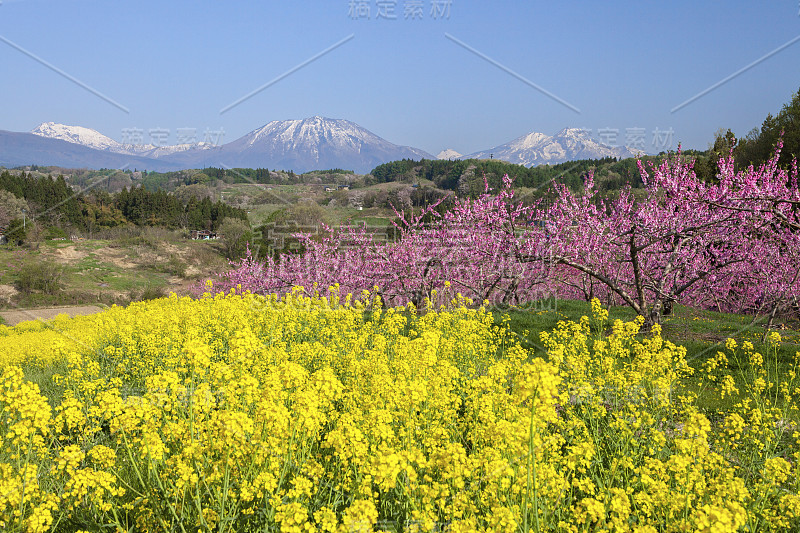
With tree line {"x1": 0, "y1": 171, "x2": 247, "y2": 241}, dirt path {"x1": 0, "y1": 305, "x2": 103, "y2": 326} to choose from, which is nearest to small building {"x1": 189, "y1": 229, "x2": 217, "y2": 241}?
tree line {"x1": 0, "y1": 171, "x2": 247, "y2": 241}

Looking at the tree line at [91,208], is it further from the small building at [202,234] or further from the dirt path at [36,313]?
the dirt path at [36,313]

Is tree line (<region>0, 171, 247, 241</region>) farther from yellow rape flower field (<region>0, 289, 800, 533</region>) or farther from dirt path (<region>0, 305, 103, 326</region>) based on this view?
yellow rape flower field (<region>0, 289, 800, 533</region>)

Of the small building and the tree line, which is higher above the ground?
the tree line

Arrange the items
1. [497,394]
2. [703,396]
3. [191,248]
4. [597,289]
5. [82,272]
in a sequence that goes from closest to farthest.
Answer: [497,394], [703,396], [597,289], [82,272], [191,248]

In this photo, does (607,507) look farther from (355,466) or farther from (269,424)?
(269,424)

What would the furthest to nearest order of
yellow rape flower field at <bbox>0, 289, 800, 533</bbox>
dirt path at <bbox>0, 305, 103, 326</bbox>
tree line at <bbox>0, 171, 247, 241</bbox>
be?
1. tree line at <bbox>0, 171, 247, 241</bbox>
2. dirt path at <bbox>0, 305, 103, 326</bbox>
3. yellow rape flower field at <bbox>0, 289, 800, 533</bbox>

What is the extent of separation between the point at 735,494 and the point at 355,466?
2674 millimetres

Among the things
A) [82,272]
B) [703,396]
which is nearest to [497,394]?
[703,396]

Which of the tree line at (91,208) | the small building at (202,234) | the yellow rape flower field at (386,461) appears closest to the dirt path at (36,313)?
the yellow rape flower field at (386,461)

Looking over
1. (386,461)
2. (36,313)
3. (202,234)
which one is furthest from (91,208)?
(386,461)

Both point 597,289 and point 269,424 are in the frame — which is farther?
point 597,289

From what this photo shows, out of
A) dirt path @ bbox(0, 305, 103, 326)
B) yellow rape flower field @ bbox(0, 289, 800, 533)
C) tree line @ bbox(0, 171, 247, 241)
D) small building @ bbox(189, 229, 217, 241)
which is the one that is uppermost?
tree line @ bbox(0, 171, 247, 241)

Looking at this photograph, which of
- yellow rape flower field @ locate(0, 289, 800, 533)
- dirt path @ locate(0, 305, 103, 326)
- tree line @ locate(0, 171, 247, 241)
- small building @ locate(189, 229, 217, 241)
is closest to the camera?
yellow rape flower field @ locate(0, 289, 800, 533)

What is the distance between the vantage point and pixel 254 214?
10806cm
